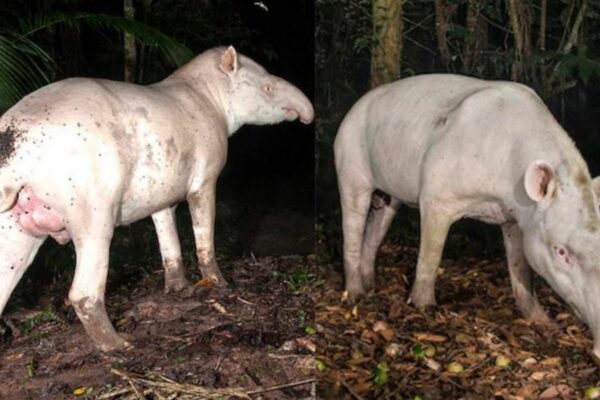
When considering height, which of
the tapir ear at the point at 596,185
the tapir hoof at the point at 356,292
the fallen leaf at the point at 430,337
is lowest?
the fallen leaf at the point at 430,337

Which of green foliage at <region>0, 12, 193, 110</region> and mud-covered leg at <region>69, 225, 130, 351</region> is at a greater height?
green foliage at <region>0, 12, 193, 110</region>

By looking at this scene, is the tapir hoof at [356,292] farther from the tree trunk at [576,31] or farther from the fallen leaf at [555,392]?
the tree trunk at [576,31]

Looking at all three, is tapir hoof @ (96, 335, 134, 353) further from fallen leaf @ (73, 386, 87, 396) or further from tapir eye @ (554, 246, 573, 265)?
tapir eye @ (554, 246, 573, 265)

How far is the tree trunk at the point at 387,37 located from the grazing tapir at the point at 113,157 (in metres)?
1.16

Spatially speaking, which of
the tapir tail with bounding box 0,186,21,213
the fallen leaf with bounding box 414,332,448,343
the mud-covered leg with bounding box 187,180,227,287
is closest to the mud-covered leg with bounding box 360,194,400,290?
the fallen leaf with bounding box 414,332,448,343

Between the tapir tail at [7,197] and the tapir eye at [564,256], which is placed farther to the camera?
the tapir tail at [7,197]

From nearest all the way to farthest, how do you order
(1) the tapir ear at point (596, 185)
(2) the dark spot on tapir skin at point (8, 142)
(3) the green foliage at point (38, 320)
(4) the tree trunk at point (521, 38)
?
(1) the tapir ear at point (596, 185) → (4) the tree trunk at point (521, 38) → (2) the dark spot on tapir skin at point (8, 142) → (3) the green foliage at point (38, 320)

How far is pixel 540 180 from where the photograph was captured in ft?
4.40

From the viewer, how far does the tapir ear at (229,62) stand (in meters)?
2.95

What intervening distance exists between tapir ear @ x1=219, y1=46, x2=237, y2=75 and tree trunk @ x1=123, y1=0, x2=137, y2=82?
40 centimetres

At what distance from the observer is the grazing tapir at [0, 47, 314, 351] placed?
239cm

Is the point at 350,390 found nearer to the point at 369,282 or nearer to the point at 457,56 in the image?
the point at 369,282

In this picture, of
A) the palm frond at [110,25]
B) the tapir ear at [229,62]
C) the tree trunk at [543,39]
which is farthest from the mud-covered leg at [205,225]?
the tree trunk at [543,39]

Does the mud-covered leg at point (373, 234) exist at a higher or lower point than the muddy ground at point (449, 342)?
higher
